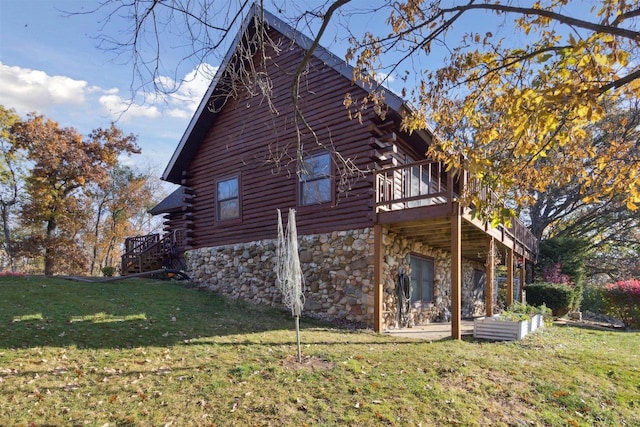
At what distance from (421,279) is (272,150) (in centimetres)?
540

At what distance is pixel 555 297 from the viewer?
16.2m

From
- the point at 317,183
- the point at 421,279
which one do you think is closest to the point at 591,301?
the point at 421,279

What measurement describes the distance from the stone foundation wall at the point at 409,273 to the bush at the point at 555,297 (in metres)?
2.38

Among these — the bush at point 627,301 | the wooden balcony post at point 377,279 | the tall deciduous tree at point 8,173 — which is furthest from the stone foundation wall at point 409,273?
the tall deciduous tree at point 8,173

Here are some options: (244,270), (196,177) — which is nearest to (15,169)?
(196,177)

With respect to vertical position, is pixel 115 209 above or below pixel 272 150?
above

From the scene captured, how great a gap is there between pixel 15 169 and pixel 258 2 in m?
25.6

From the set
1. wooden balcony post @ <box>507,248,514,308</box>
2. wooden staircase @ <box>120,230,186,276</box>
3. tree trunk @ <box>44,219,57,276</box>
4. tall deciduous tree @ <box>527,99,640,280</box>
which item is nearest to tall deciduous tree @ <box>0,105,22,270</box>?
tree trunk @ <box>44,219,57,276</box>

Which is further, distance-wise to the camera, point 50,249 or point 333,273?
point 50,249

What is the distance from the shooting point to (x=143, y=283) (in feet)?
44.3

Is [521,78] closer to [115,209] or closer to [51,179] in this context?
[51,179]

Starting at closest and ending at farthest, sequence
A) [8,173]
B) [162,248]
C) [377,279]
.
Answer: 1. [377,279]
2. [162,248]
3. [8,173]

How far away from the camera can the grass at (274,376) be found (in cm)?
468

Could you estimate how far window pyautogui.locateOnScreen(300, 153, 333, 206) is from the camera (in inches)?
428
